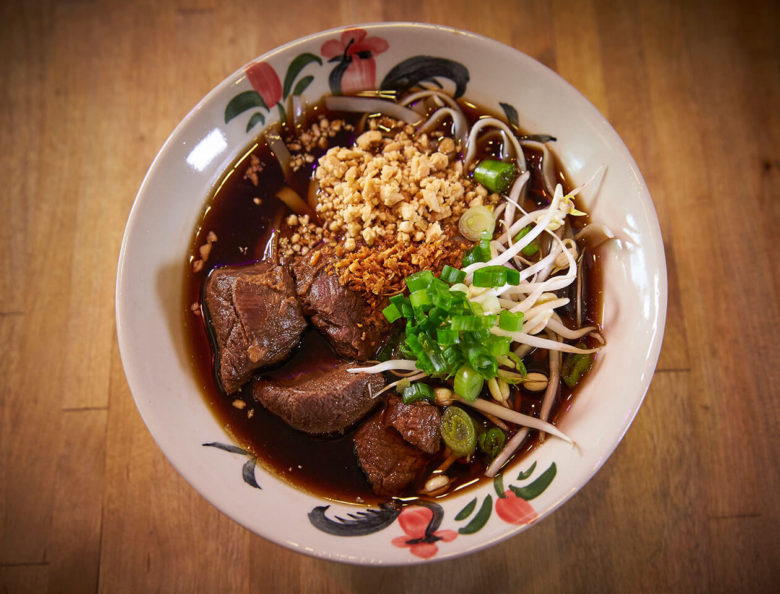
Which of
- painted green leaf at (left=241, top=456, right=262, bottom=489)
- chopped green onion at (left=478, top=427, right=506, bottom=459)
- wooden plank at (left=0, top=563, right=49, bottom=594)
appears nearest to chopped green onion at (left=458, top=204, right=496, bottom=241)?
chopped green onion at (left=478, top=427, right=506, bottom=459)

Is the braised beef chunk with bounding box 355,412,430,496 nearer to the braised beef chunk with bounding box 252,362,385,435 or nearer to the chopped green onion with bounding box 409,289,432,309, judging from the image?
the braised beef chunk with bounding box 252,362,385,435

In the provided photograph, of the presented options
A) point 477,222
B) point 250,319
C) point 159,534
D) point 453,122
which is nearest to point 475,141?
point 453,122

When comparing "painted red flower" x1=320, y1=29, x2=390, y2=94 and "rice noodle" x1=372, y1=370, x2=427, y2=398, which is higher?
"painted red flower" x1=320, y1=29, x2=390, y2=94

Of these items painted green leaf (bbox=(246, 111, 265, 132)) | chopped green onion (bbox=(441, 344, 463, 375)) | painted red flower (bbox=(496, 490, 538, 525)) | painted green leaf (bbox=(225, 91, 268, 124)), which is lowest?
painted red flower (bbox=(496, 490, 538, 525))

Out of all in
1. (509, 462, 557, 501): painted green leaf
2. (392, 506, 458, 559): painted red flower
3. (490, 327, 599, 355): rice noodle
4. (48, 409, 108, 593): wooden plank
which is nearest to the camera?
(392, 506, 458, 559): painted red flower

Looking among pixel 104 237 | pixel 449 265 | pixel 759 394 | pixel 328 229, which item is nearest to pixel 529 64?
pixel 449 265

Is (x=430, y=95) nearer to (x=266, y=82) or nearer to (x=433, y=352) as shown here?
(x=266, y=82)

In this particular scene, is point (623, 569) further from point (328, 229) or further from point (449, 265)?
point (328, 229)

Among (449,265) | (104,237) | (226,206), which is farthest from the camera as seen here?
(104,237)
